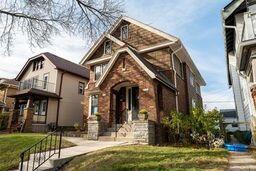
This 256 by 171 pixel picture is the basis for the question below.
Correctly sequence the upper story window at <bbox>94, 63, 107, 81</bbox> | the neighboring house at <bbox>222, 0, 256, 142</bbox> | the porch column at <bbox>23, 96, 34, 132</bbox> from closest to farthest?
the neighboring house at <bbox>222, 0, 256, 142</bbox> → the porch column at <bbox>23, 96, 34, 132</bbox> → the upper story window at <bbox>94, 63, 107, 81</bbox>

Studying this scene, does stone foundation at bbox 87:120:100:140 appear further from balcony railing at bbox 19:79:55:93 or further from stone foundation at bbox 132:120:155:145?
balcony railing at bbox 19:79:55:93

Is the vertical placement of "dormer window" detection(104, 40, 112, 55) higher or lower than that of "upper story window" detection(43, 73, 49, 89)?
higher

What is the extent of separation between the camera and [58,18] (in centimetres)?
982

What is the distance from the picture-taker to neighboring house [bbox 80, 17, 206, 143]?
13.3 m

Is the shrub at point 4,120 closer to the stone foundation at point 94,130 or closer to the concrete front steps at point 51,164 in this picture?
the stone foundation at point 94,130

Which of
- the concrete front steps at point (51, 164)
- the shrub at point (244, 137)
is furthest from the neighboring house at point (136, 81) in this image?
the concrete front steps at point (51, 164)

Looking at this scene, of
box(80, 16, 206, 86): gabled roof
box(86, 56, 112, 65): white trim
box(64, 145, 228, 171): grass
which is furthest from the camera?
box(86, 56, 112, 65): white trim

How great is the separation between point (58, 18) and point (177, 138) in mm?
9208

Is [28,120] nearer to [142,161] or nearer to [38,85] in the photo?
[38,85]

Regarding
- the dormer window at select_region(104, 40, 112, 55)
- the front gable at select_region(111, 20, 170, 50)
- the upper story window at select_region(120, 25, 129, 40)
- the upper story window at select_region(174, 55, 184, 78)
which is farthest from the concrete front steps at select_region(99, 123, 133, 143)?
the upper story window at select_region(120, 25, 129, 40)

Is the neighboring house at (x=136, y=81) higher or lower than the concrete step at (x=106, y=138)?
higher

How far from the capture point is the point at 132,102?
15992 mm

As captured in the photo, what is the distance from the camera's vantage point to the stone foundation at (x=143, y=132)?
1136 centimetres

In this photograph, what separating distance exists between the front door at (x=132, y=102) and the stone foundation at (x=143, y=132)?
3.77m
